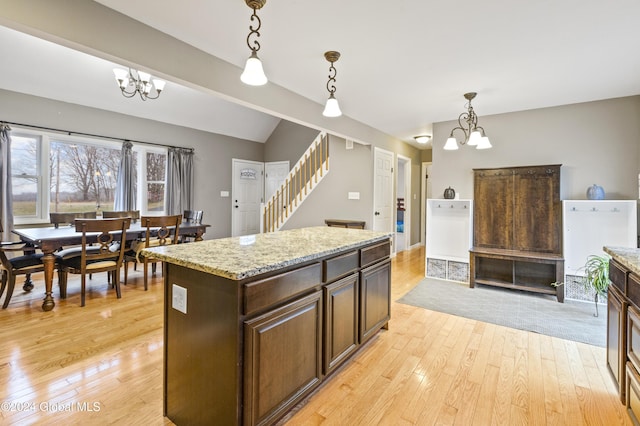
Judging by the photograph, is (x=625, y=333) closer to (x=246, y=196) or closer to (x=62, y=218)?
(x=62, y=218)

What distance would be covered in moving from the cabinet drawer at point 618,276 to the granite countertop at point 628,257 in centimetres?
5

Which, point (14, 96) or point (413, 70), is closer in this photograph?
point (413, 70)

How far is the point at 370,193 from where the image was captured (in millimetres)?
5539

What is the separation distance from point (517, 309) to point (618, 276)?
1.77m

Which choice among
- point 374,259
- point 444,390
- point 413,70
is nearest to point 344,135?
point 413,70

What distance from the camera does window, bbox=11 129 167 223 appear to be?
443 cm

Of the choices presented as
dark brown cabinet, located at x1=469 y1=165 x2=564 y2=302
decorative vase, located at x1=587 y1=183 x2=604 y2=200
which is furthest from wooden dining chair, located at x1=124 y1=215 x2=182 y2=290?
decorative vase, located at x1=587 y1=183 x2=604 y2=200

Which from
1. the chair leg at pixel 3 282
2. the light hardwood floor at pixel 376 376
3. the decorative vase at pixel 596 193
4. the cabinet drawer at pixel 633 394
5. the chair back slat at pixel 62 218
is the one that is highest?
the decorative vase at pixel 596 193

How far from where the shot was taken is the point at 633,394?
5.12ft

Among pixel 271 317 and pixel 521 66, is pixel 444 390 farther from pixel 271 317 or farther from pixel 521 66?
pixel 521 66

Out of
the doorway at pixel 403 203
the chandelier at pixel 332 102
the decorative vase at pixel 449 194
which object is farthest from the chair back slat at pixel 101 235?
the doorway at pixel 403 203

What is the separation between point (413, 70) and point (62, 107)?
5162 millimetres

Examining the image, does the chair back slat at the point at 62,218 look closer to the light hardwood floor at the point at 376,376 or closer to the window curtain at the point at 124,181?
the window curtain at the point at 124,181

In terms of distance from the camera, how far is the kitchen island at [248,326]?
4.36ft
